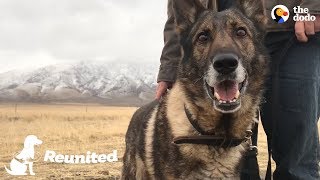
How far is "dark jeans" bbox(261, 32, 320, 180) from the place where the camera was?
4258 mm

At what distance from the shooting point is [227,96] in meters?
3.71

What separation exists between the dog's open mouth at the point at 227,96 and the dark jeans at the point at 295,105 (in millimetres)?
790

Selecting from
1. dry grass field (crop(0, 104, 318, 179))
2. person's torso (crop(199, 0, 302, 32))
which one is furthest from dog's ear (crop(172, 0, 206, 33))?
dry grass field (crop(0, 104, 318, 179))

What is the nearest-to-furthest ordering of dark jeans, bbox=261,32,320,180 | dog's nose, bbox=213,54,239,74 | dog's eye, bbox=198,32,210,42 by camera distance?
dog's nose, bbox=213,54,239,74 < dog's eye, bbox=198,32,210,42 < dark jeans, bbox=261,32,320,180

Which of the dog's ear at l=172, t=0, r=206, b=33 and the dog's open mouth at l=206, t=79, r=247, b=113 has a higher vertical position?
the dog's ear at l=172, t=0, r=206, b=33

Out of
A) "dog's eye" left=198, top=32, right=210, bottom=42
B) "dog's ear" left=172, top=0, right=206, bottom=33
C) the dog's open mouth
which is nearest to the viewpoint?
the dog's open mouth

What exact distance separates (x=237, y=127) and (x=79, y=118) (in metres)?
26.1

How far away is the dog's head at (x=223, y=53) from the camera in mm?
3684

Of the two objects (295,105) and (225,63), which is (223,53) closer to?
(225,63)

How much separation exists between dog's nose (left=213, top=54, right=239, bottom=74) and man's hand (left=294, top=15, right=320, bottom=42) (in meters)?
0.90

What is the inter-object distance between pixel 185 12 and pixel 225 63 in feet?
3.28

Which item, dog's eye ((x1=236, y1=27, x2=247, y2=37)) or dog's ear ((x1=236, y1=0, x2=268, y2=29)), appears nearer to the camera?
dog's eye ((x1=236, y1=27, x2=247, y2=37))

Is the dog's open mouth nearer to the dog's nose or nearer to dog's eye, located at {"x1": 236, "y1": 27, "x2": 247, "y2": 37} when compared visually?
the dog's nose

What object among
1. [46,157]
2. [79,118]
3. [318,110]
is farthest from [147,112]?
[79,118]
